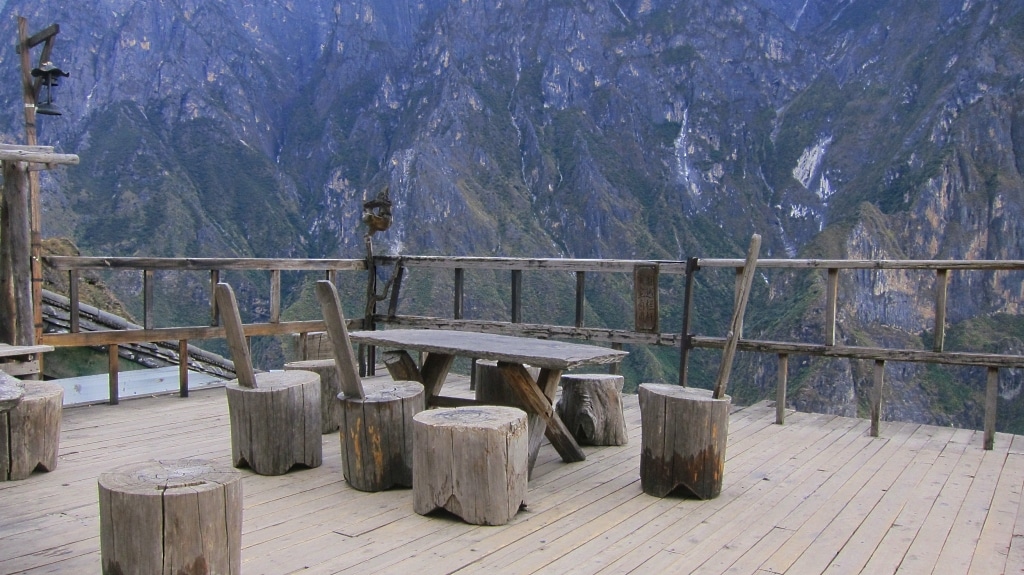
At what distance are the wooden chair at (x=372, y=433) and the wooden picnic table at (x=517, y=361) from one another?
0.48 metres

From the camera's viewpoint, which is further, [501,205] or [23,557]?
[501,205]

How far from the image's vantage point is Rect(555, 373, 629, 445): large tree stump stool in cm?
506

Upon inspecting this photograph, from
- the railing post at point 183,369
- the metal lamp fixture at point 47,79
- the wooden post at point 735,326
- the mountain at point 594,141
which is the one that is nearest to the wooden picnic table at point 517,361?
the wooden post at point 735,326

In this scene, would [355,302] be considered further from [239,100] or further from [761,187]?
[761,187]

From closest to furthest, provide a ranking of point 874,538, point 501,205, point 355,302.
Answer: point 874,538, point 355,302, point 501,205

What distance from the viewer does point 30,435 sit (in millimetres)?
4082

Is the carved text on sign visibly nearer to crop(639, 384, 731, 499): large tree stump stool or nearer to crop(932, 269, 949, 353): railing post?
crop(932, 269, 949, 353): railing post

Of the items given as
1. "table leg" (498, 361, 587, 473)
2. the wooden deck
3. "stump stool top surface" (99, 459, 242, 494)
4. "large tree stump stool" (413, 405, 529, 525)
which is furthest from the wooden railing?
"stump stool top surface" (99, 459, 242, 494)

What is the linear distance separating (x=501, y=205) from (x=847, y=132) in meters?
50.6

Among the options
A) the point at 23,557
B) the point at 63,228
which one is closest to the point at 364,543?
the point at 23,557

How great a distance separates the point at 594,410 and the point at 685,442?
3.87 ft

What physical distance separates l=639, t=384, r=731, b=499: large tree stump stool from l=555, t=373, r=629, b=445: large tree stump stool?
1014 mm

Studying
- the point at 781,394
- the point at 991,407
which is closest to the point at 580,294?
the point at 781,394

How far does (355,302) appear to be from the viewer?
2596 inches
